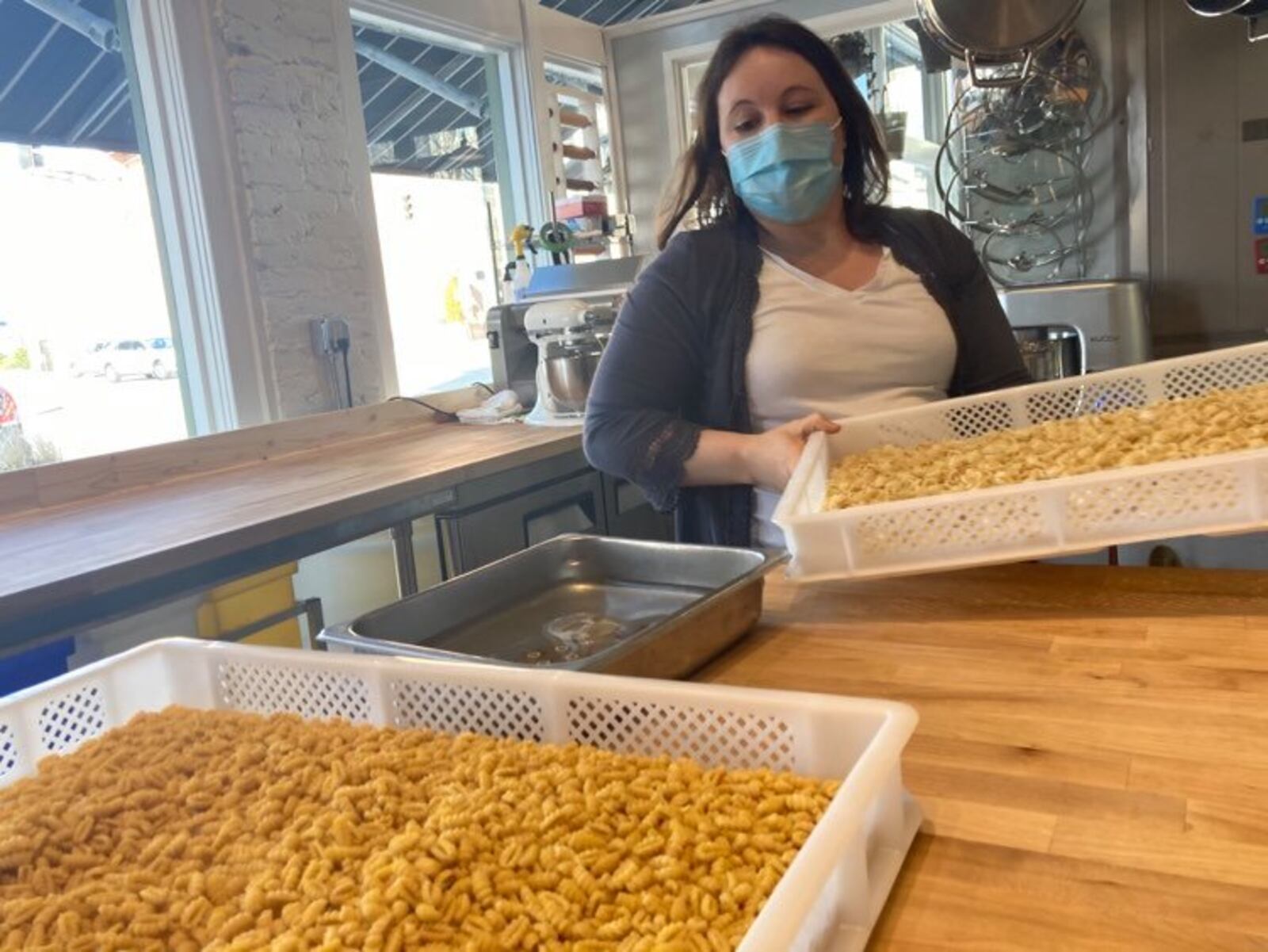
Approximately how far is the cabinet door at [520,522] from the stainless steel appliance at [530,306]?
50 cm

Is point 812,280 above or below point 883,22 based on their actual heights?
below

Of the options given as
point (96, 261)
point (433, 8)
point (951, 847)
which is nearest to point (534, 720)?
point (951, 847)

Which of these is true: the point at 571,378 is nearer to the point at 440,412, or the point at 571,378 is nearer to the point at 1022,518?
the point at 440,412

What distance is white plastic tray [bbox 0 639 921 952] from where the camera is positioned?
525 mm

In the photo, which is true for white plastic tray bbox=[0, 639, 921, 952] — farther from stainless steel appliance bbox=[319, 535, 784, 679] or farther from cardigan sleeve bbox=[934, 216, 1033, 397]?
cardigan sleeve bbox=[934, 216, 1033, 397]

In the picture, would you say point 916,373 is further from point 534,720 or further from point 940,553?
point 534,720

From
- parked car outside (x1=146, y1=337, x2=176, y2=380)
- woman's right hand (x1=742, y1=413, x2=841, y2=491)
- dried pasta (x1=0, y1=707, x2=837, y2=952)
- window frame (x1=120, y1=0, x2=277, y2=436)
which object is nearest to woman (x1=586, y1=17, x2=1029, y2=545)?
woman's right hand (x1=742, y1=413, x2=841, y2=491)

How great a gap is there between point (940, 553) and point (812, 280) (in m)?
0.61

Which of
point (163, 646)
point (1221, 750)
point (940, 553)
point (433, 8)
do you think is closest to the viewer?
point (1221, 750)

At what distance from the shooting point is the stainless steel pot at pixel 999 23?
241 cm

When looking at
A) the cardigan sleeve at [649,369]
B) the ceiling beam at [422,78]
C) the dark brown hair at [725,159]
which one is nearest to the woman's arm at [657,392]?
the cardigan sleeve at [649,369]

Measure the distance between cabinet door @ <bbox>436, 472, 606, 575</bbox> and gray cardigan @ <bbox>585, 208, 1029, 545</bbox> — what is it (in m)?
0.79

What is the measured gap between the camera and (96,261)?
7.61ft

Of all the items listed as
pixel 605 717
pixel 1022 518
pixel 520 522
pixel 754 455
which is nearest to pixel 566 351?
pixel 520 522
